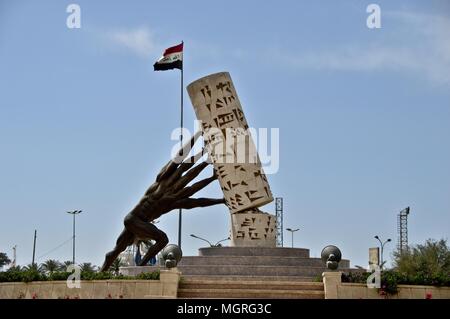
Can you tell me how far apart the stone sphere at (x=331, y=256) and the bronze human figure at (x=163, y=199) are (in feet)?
25.5

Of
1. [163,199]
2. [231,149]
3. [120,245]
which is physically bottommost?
[120,245]

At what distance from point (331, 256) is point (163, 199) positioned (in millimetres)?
9376

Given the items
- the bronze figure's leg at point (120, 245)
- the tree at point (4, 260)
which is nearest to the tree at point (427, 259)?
the bronze figure's leg at point (120, 245)

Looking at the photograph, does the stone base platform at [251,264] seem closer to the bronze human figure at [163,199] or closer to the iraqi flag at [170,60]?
the bronze human figure at [163,199]

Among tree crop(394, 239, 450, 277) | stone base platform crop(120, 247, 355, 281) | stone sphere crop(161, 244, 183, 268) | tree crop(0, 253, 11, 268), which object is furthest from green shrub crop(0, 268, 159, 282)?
tree crop(0, 253, 11, 268)

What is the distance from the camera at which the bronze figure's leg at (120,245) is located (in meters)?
37.2

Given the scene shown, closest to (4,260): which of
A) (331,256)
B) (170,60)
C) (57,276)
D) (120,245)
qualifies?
(170,60)

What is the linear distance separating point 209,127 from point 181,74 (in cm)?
1471

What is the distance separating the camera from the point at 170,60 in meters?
47.3

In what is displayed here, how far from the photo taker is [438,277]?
29859 millimetres

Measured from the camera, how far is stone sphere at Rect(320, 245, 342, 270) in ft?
96.3

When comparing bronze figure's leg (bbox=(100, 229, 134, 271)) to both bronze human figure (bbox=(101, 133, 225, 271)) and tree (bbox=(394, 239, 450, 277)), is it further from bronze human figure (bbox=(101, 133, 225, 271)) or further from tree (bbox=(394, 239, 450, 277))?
tree (bbox=(394, 239, 450, 277))

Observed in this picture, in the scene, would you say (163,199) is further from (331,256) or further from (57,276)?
(331,256)
